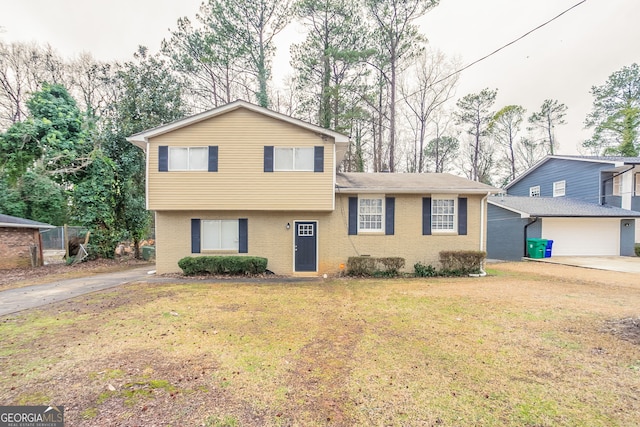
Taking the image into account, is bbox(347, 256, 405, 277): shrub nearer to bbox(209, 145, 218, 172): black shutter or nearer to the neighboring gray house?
bbox(209, 145, 218, 172): black shutter

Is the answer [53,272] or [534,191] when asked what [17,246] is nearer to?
[53,272]

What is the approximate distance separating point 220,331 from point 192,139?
782 centimetres

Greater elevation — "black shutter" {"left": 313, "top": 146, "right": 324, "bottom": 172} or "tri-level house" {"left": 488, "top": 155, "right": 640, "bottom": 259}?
"black shutter" {"left": 313, "top": 146, "right": 324, "bottom": 172}

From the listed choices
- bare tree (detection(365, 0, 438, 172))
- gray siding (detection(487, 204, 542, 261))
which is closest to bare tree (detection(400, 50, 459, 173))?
bare tree (detection(365, 0, 438, 172))

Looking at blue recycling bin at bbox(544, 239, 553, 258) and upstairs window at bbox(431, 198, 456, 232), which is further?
blue recycling bin at bbox(544, 239, 553, 258)

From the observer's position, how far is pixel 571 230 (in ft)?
54.7

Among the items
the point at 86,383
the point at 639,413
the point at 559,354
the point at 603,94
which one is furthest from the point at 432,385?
the point at 603,94

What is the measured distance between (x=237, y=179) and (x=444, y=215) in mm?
8298

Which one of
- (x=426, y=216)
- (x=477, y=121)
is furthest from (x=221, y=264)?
(x=477, y=121)

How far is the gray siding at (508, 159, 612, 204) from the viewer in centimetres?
1805

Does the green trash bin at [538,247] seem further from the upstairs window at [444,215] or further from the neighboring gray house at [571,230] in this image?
the upstairs window at [444,215]

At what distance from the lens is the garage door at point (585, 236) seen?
1659 centimetres

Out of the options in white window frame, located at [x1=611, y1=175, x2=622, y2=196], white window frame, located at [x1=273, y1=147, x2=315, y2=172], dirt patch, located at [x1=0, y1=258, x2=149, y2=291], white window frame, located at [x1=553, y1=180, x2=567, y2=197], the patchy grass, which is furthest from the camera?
white window frame, located at [x1=553, y1=180, x2=567, y2=197]

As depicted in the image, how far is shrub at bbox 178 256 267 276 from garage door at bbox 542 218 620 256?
17379 millimetres
